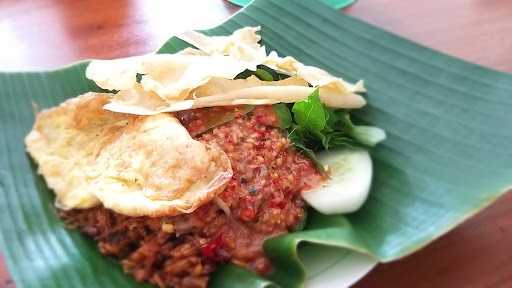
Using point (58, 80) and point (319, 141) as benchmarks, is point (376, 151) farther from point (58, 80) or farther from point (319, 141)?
point (58, 80)

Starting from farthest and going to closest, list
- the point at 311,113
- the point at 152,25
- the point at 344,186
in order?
1. the point at 152,25
2. the point at 311,113
3. the point at 344,186

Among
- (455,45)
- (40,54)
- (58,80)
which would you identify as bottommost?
(40,54)

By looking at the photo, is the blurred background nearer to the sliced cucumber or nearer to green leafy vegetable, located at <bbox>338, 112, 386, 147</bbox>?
green leafy vegetable, located at <bbox>338, 112, 386, 147</bbox>

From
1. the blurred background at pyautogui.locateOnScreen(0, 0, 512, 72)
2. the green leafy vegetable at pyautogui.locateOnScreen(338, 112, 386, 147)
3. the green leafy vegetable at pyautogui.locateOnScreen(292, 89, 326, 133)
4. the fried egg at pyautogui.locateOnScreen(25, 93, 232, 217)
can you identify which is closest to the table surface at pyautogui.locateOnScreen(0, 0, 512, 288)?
the blurred background at pyautogui.locateOnScreen(0, 0, 512, 72)

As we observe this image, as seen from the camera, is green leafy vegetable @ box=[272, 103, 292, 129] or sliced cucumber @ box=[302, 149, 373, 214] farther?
green leafy vegetable @ box=[272, 103, 292, 129]

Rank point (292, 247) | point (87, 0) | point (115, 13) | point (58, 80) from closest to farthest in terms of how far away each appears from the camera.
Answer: point (292, 247) < point (58, 80) < point (115, 13) < point (87, 0)

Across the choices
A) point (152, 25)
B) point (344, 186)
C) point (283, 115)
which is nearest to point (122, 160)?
point (283, 115)

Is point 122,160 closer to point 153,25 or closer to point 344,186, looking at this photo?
point 344,186

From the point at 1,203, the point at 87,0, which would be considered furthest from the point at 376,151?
the point at 87,0
